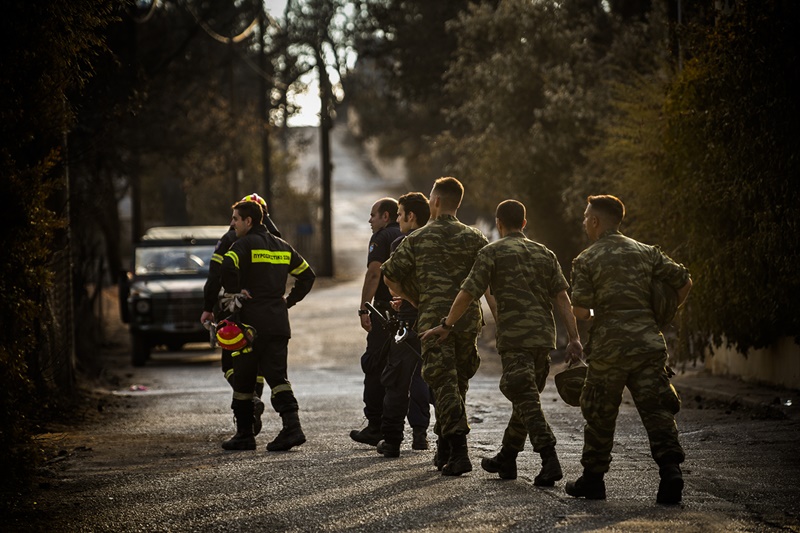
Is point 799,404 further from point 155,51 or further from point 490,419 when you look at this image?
point 155,51

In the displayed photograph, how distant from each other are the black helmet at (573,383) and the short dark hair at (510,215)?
1094 mm

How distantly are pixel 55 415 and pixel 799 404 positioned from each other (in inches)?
298

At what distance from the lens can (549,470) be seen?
8.30 meters

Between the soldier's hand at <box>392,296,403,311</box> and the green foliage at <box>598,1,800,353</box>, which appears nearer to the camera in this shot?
the soldier's hand at <box>392,296,403,311</box>

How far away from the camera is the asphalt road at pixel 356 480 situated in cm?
733

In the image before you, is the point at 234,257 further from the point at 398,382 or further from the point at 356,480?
the point at 356,480

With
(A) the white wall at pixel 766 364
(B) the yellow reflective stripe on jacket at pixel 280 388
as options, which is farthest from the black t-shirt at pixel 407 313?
(A) the white wall at pixel 766 364

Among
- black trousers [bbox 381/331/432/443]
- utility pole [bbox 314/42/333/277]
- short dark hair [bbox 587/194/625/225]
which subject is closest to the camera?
short dark hair [bbox 587/194/625/225]

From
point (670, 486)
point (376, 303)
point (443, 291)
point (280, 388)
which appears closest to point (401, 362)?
point (376, 303)

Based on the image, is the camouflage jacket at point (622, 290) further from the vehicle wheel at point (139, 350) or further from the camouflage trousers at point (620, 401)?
the vehicle wheel at point (139, 350)

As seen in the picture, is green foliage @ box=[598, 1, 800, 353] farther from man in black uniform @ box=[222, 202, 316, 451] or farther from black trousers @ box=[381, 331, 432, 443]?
man in black uniform @ box=[222, 202, 316, 451]

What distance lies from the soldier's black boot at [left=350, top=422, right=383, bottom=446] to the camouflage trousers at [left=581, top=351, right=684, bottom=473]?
311cm

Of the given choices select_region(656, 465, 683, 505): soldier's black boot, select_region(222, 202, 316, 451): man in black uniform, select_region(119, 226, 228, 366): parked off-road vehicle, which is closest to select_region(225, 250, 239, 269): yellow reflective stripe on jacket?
select_region(222, 202, 316, 451): man in black uniform

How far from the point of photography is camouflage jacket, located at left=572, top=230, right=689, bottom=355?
26.2 feet
